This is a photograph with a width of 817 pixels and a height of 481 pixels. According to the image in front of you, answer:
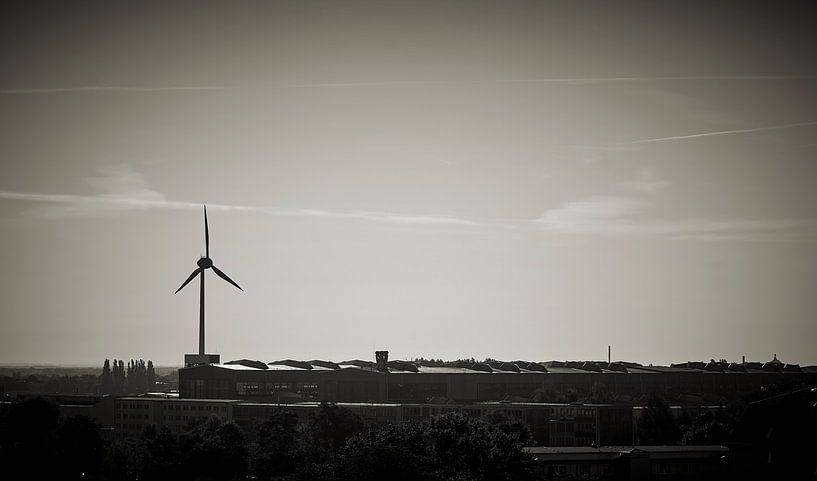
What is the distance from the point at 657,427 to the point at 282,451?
192 feet

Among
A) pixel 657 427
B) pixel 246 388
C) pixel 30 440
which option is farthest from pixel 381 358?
pixel 30 440

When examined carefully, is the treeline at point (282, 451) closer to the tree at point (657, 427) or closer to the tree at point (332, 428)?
the tree at point (332, 428)

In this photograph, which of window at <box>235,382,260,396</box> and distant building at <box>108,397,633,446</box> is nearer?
distant building at <box>108,397,633,446</box>

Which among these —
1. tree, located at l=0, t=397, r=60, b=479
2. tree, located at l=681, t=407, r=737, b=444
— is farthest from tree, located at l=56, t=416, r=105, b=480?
tree, located at l=681, t=407, r=737, b=444

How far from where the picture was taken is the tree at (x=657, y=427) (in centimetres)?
13700

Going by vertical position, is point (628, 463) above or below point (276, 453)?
below

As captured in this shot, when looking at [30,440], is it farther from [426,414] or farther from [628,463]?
[628,463]

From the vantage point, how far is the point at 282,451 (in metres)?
102

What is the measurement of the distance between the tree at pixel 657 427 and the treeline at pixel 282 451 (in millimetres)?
22261

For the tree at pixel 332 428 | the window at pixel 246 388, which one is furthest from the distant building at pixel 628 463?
the window at pixel 246 388

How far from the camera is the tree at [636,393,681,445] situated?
13700 centimetres

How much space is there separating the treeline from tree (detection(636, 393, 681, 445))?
22.3 meters

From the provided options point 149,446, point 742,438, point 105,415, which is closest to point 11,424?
point 149,446

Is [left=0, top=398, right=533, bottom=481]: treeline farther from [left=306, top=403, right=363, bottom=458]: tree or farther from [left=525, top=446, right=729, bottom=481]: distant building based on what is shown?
[left=525, top=446, right=729, bottom=481]: distant building
